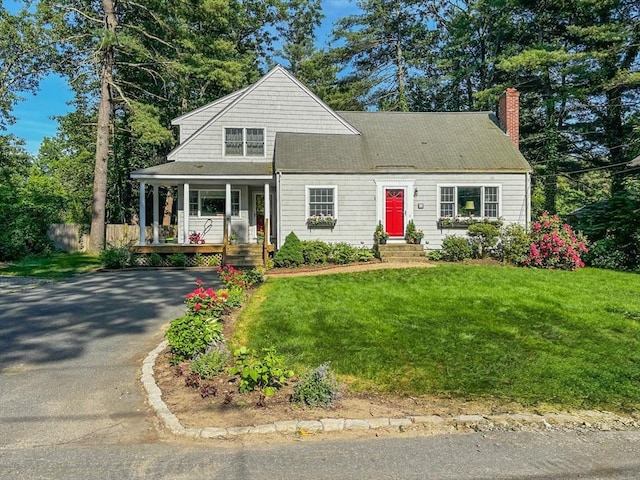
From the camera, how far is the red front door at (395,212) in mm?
15750

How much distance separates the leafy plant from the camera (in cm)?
416

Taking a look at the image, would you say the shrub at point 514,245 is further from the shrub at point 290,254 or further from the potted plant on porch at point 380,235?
the shrub at point 290,254

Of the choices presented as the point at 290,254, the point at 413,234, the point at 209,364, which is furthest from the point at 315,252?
the point at 209,364

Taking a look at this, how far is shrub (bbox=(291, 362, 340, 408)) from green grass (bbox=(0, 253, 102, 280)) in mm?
11764

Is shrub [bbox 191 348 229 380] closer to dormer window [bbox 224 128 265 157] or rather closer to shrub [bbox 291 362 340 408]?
shrub [bbox 291 362 340 408]

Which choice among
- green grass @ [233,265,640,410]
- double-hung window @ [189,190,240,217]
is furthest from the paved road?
double-hung window @ [189,190,240,217]

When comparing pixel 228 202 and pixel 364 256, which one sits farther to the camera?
pixel 228 202

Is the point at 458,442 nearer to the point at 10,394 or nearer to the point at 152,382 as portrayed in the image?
the point at 152,382

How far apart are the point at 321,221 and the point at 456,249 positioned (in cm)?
474

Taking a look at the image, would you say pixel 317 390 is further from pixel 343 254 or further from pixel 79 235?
pixel 79 235

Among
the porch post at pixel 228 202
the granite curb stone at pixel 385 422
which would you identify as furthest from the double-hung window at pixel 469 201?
the granite curb stone at pixel 385 422

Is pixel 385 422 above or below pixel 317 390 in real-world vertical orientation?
below

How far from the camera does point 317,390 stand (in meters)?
4.05

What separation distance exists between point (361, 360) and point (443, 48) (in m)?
30.2
